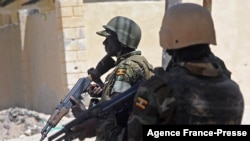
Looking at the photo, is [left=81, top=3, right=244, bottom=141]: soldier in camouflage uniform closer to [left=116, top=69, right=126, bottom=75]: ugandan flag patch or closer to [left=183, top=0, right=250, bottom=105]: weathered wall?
[left=116, top=69, right=126, bottom=75]: ugandan flag patch

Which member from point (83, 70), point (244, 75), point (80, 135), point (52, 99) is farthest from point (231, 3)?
point (80, 135)

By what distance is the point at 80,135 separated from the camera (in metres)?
2.39

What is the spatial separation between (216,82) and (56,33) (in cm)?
702

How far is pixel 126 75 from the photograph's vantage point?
9.67ft

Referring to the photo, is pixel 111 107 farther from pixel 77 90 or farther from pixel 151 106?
pixel 77 90

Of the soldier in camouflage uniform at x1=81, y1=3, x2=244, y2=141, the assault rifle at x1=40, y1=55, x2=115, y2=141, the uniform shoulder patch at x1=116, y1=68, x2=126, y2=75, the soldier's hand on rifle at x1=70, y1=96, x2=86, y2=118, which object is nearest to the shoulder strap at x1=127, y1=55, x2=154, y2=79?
the uniform shoulder patch at x1=116, y1=68, x2=126, y2=75

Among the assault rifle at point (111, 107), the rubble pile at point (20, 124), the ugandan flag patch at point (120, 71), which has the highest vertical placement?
the assault rifle at point (111, 107)

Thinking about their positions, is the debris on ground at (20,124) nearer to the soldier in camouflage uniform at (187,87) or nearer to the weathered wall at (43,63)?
the weathered wall at (43,63)

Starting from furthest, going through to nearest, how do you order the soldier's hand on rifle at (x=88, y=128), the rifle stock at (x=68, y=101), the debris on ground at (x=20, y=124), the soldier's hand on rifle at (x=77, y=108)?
1. the debris on ground at (x=20, y=124)
2. the rifle stock at (x=68, y=101)
3. the soldier's hand on rifle at (x=77, y=108)
4. the soldier's hand on rifle at (x=88, y=128)

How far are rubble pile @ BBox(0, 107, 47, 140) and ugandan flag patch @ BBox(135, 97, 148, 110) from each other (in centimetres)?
655

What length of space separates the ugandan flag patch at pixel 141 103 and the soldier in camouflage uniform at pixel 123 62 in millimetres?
918

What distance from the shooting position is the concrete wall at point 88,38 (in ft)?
27.4

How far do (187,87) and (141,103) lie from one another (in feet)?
0.58

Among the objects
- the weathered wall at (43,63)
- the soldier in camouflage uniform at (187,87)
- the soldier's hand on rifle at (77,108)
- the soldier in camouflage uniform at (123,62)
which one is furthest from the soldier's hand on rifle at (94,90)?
the weathered wall at (43,63)
